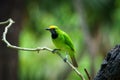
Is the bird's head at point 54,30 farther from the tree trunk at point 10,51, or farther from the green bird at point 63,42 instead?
the tree trunk at point 10,51

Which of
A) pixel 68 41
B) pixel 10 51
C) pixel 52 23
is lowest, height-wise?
pixel 52 23

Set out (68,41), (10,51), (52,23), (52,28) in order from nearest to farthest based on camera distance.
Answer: (52,28)
(68,41)
(10,51)
(52,23)

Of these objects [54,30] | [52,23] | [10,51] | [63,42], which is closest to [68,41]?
[63,42]

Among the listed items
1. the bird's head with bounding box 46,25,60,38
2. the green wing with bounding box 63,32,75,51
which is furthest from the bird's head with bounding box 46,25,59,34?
the green wing with bounding box 63,32,75,51

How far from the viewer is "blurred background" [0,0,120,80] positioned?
10344mm

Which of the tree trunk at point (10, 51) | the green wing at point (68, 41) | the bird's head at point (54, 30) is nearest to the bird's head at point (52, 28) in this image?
the bird's head at point (54, 30)

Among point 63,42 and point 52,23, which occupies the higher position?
point 63,42

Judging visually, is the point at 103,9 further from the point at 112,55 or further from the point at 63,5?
the point at 112,55

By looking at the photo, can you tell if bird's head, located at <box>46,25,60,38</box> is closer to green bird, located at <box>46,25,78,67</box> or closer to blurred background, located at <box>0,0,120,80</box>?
green bird, located at <box>46,25,78,67</box>

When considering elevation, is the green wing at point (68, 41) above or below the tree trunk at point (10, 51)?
above

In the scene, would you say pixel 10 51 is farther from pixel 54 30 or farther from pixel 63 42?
pixel 54 30

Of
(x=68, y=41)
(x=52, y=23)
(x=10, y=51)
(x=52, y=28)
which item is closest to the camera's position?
(x=52, y=28)

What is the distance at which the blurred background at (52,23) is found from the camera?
10.3 meters

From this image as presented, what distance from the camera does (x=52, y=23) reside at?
15.1m
